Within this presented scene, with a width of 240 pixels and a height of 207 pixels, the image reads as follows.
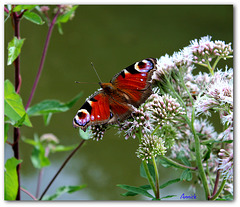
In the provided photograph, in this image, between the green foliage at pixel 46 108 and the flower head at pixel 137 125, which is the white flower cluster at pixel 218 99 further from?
the green foliage at pixel 46 108

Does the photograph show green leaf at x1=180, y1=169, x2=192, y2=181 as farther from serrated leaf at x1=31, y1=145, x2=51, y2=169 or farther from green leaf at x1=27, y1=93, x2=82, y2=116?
serrated leaf at x1=31, y1=145, x2=51, y2=169

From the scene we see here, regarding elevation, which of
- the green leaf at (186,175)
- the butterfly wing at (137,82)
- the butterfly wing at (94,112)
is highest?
the butterfly wing at (137,82)

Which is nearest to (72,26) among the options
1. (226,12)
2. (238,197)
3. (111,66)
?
(111,66)

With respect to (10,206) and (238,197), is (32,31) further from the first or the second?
(238,197)

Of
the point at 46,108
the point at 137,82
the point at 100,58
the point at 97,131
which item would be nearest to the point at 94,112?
the point at 97,131

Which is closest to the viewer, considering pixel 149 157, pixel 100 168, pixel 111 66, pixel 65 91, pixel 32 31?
pixel 149 157

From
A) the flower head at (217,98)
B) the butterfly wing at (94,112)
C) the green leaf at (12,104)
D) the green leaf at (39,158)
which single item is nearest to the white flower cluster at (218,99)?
the flower head at (217,98)

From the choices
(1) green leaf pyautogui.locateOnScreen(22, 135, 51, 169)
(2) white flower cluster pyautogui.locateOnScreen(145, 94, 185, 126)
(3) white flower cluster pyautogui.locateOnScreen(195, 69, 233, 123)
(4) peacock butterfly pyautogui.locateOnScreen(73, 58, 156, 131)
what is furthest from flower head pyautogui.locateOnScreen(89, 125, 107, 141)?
(1) green leaf pyautogui.locateOnScreen(22, 135, 51, 169)
